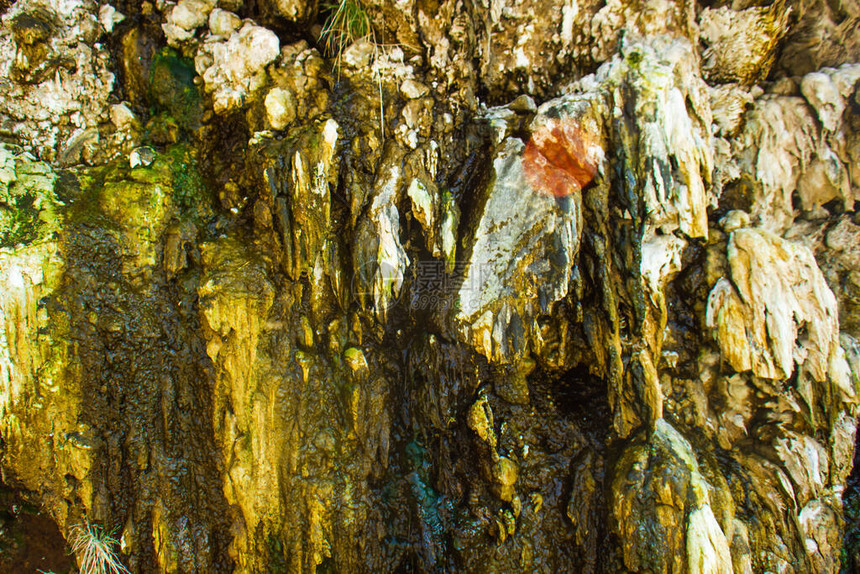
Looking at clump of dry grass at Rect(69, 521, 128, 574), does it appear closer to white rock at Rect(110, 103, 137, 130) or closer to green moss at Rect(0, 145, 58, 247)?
green moss at Rect(0, 145, 58, 247)

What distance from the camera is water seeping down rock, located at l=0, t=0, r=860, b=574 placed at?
3.28 m

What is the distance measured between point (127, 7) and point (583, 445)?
5607 mm

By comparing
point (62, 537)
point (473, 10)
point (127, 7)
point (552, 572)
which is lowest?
point (552, 572)

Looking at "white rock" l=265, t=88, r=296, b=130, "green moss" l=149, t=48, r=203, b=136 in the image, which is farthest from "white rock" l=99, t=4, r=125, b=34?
"white rock" l=265, t=88, r=296, b=130

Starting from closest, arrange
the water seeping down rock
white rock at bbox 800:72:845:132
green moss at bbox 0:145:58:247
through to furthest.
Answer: green moss at bbox 0:145:58:247, the water seeping down rock, white rock at bbox 800:72:845:132

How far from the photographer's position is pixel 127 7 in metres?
3.68

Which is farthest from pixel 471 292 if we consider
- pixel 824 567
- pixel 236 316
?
pixel 824 567

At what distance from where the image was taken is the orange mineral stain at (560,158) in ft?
10.8

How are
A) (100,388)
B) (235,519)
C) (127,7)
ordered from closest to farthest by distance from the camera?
(100,388)
(235,519)
(127,7)

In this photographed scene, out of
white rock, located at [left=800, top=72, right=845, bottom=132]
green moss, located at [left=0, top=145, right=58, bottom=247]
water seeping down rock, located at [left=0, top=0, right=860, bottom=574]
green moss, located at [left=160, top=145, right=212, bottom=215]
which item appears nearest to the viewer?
green moss, located at [left=0, top=145, right=58, bottom=247]

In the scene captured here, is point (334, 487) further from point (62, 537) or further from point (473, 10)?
point (473, 10)

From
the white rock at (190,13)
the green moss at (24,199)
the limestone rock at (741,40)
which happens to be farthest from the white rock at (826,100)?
the green moss at (24,199)

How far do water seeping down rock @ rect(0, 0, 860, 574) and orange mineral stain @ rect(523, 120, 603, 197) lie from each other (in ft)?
0.08

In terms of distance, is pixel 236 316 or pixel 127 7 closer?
pixel 236 316
